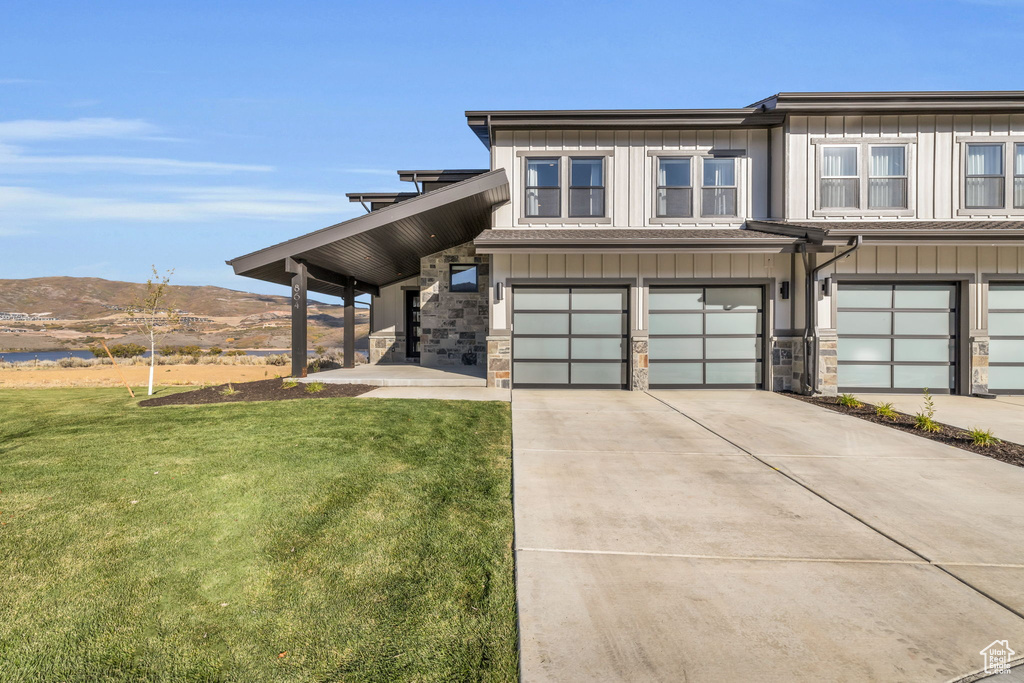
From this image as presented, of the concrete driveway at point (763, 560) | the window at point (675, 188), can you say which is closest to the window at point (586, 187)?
the window at point (675, 188)

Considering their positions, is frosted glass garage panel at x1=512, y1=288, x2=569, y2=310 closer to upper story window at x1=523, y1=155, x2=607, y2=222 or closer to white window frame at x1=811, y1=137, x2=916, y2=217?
upper story window at x1=523, y1=155, x2=607, y2=222

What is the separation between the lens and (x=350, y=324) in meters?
15.9

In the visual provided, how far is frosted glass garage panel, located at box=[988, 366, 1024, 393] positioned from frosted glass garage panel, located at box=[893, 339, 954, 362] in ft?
3.28

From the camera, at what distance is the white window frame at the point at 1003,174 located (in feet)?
36.6

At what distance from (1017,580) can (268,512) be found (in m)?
5.12

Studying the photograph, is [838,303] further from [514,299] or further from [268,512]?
[268,512]

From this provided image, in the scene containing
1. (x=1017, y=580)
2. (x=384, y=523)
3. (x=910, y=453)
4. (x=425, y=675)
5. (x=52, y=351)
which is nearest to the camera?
(x=425, y=675)

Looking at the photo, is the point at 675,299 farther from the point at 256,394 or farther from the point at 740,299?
the point at 256,394

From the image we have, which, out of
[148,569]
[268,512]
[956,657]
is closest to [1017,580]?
[956,657]

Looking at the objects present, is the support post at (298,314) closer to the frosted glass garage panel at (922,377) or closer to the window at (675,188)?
the window at (675,188)

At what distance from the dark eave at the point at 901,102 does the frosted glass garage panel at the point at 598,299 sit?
5.07 m

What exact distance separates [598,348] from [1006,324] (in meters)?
8.59

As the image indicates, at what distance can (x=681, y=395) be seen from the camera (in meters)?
10.9

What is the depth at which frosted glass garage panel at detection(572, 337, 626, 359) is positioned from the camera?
11766mm
